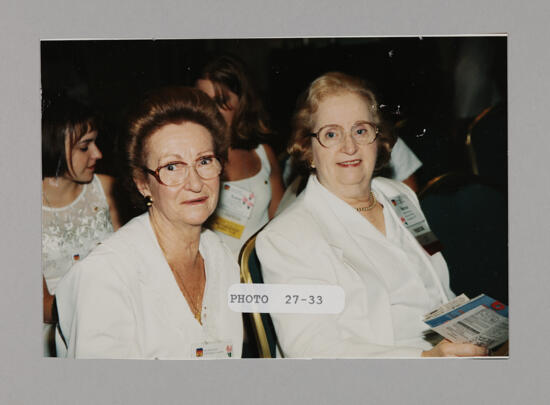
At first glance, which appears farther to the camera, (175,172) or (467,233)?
(467,233)

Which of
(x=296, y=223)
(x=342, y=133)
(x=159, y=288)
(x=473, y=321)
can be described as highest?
(x=342, y=133)

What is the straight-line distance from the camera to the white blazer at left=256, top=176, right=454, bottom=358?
1.87 m

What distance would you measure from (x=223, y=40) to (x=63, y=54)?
2.01ft

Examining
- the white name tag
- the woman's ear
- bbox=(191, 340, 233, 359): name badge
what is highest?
the woman's ear

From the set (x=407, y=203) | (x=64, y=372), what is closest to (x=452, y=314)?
(x=407, y=203)

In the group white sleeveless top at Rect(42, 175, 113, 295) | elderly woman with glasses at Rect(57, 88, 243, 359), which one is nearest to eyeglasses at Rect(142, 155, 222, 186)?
elderly woman with glasses at Rect(57, 88, 243, 359)

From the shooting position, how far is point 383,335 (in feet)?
6.15

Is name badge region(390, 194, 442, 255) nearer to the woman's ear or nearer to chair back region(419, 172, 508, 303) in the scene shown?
chair back region(419, 172, 508, 303)

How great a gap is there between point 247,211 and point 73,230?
26.0 inches

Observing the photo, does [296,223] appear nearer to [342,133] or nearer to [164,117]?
[342,133]

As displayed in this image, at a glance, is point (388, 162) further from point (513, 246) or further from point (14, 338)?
point (14, 338)

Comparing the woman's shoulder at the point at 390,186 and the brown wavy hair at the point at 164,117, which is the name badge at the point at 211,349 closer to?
the brown wavy hair at the point at 164,117

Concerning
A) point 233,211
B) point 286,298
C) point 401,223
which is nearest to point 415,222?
point 401,223

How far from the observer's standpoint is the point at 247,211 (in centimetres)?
193
